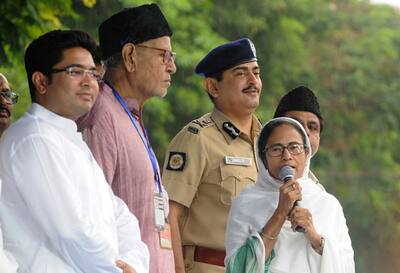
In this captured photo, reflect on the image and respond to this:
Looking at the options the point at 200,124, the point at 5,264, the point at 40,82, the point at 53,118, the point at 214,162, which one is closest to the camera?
the point at 5,264

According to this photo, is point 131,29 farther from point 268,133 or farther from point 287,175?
point 287,175

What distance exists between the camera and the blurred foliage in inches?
768

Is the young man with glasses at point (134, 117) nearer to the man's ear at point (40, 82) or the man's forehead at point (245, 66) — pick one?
the man's ear at point (40, 82)

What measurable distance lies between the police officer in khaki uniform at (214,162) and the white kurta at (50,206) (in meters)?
1.42

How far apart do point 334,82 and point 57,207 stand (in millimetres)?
19436

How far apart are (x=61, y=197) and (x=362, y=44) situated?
66.9 ft

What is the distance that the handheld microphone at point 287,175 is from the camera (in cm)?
599

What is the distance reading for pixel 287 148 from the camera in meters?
6.18

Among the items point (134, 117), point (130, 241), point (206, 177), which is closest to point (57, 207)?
point (130, 241)

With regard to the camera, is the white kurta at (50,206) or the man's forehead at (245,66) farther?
the man's forehead at (245,66)

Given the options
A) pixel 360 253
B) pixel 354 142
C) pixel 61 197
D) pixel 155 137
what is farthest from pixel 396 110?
pixel 61 197

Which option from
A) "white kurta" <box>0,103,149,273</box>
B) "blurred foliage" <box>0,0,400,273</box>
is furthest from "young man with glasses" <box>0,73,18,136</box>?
"blurred foliage" <box>0,0,400,273</box>

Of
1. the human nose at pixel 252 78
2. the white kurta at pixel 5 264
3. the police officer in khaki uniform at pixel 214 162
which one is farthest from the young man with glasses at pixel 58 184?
the human nose at pixel 252 78

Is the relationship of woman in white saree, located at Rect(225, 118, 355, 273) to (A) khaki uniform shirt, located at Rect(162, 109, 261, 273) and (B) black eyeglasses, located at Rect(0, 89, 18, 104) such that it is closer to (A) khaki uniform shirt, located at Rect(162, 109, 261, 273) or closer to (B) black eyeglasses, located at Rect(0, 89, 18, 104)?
(A) khaki uniform shirt, located at Rect(162, 109, 261, 273)
